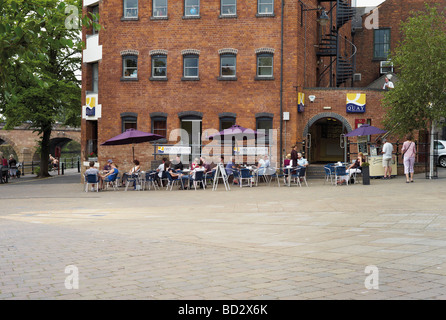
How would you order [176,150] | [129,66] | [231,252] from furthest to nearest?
[129,66] → [176,150] → [231,252]

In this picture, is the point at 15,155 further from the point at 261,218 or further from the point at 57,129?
the point at 261,218

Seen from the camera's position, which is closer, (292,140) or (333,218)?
(333,218)

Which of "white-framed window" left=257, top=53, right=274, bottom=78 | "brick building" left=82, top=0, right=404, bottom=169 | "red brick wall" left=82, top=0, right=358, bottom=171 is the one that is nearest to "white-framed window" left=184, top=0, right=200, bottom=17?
"brick building" left=82, top=0, right=404, bottom=169

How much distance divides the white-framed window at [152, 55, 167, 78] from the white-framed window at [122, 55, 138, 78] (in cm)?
96

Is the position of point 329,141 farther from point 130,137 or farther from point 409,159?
point 130,137

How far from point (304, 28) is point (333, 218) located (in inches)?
755

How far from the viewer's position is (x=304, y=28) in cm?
2934

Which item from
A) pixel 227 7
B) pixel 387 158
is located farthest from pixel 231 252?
pixel 227 7

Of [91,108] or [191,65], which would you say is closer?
[191,65]

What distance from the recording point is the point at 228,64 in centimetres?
Result: 2823

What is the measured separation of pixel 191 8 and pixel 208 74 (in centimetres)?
353

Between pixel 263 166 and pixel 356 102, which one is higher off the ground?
pixel 356 102

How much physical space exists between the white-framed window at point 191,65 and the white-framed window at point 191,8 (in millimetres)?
2115
